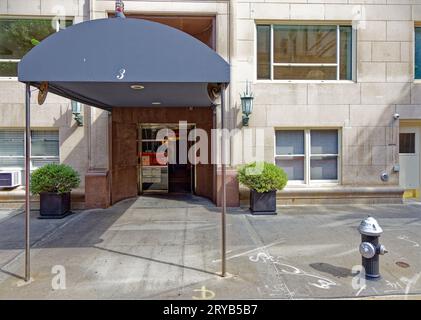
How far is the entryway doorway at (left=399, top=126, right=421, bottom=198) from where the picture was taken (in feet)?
36.1

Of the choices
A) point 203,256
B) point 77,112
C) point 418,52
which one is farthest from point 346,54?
point 77,112

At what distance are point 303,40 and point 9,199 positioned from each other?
1045 cm

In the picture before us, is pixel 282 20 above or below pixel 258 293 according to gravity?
above

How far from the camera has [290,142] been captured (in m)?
10.6

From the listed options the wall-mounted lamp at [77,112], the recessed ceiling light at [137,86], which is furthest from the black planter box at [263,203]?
the wall-mounted lamp at [77,112]

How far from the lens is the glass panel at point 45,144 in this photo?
1027 cm

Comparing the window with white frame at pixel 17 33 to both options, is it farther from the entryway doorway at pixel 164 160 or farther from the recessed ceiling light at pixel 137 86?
the recessed ceiling light at pixel 137 86

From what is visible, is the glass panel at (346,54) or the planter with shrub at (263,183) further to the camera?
the glass panel at (346,54)

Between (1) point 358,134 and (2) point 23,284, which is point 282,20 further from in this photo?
(2) point 23,284

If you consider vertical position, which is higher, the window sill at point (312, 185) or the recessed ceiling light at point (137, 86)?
the recessed ceiling light at point (137, 86)

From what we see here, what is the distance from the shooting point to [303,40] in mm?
10586

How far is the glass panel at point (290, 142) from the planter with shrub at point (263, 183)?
1.48 metres

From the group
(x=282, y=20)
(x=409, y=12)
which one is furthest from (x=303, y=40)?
(x=409, y=12)

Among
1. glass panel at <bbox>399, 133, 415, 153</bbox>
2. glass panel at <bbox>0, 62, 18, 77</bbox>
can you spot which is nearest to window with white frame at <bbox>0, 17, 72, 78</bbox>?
glass panel at <bbox>0, 62, 18, 77</bbox>
